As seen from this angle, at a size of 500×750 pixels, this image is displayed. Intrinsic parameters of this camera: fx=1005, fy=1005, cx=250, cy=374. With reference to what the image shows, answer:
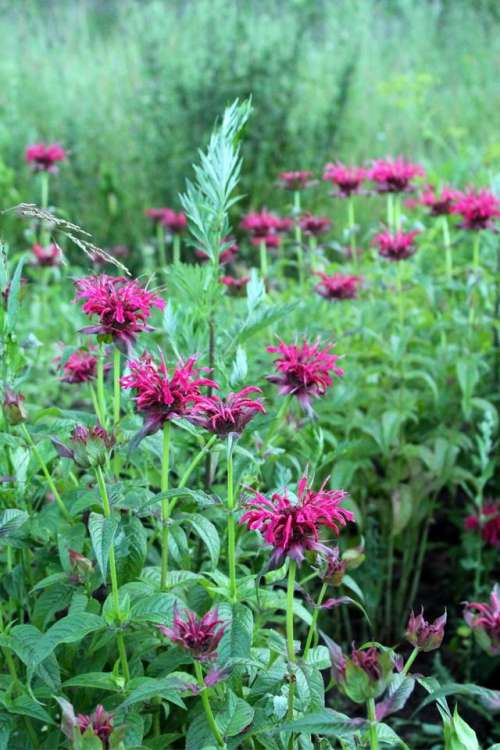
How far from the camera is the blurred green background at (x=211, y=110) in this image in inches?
203


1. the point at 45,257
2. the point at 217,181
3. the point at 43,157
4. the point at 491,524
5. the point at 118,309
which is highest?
the point at 217,181

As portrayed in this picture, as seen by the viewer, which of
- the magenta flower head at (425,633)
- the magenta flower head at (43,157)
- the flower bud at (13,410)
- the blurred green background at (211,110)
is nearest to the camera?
the magenta flower head at (425,633)

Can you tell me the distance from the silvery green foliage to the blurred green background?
2364 millimetres

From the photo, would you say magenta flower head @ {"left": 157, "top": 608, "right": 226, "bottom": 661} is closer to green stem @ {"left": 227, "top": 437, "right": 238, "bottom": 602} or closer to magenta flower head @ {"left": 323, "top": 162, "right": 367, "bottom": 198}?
green stem @ {"left": 227, "top": 437, "right": 238, "bottom": 602}

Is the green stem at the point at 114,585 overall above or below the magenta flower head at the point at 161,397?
below

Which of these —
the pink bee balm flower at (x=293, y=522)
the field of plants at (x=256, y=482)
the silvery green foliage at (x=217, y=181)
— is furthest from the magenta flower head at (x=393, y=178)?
the pink bee balm flower at (x=293, y=522)

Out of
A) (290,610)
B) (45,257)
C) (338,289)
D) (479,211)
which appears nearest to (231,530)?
(290,610)

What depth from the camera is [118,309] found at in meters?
1.32

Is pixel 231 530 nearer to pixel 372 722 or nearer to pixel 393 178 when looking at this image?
pixel 372 722

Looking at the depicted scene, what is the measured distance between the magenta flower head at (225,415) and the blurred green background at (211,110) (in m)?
2.74

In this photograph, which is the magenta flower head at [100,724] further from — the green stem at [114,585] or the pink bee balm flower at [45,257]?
the pink bee balm flower at [45,257]

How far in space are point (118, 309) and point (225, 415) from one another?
22cm

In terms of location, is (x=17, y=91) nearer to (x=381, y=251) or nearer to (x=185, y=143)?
(x=185, y=143)

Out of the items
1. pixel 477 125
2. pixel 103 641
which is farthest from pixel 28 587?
pixel 477 125
